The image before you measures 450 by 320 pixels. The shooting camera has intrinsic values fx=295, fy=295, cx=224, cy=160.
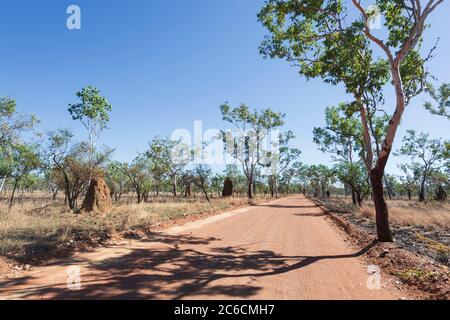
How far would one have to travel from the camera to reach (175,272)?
6.79 m

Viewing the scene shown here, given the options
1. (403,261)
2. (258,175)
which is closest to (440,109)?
(403,261)

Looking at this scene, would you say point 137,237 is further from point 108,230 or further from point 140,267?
point 140,267

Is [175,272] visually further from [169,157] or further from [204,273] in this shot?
[169,157]

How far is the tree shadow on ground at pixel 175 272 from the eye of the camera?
5.39m

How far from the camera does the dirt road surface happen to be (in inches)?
216

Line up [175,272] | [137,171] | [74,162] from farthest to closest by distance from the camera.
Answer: [137,171], [74,162], [175,272]

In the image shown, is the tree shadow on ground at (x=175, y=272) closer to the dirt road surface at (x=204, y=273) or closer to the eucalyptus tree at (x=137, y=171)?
the dirt road surface at (x=204, y=273)

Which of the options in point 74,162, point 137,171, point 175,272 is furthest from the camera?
point 137,171

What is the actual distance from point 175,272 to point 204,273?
2.19 feet

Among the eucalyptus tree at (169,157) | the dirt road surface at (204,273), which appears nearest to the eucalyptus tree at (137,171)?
the eucalyptus tree at (169,157)

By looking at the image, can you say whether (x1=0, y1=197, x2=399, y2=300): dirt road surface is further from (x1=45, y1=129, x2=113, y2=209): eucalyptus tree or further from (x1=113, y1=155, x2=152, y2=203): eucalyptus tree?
(x1=113, y1=155, x2=152, y2=203): eucalyptus tree

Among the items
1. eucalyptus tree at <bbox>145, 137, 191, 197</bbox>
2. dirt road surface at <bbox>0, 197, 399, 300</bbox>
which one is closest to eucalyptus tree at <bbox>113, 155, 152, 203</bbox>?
eucalyptus tree at <bbox>145, 137, 191, 197</bbox>

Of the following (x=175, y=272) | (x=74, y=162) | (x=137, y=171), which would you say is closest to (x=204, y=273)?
(x=175, y=272)

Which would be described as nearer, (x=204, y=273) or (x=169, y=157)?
(x=204, y=273)
